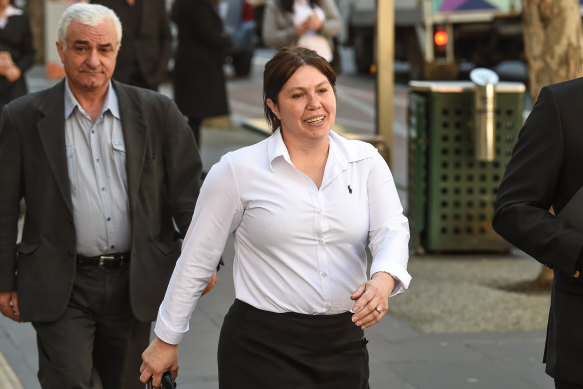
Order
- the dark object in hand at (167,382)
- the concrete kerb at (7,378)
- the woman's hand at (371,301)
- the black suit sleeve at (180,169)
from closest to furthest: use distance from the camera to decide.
Result: 1. the woman's hand at (371,301)
2. the dark object in hand at (167,382)
3. the black suit sleeve at (180,169)
4. the concrete kerb at (7,378)

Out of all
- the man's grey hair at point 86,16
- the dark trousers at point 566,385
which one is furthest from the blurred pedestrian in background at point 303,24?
the dark trousers at point 566,385

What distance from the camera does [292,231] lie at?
3619 millimetres

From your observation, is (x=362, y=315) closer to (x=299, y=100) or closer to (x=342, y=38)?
(x=299, y=100)

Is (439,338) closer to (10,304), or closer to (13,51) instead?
(10,304)

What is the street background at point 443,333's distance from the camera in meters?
6.06

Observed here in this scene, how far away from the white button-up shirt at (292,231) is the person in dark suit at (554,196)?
346 mm

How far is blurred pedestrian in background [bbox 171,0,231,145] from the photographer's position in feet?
39.5

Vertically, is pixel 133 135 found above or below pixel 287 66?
below

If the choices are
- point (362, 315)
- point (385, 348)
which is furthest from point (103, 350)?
point (385, 348)

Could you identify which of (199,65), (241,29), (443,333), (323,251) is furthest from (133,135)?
(241,29)

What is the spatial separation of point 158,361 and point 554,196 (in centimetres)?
127

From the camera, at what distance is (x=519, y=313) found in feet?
24.5

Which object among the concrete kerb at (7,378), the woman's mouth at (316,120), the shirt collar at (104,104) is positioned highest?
the woman's mouth at (316,120)

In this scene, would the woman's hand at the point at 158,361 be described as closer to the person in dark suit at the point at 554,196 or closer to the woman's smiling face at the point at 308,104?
the woman's smiling face at the point at 308,104
